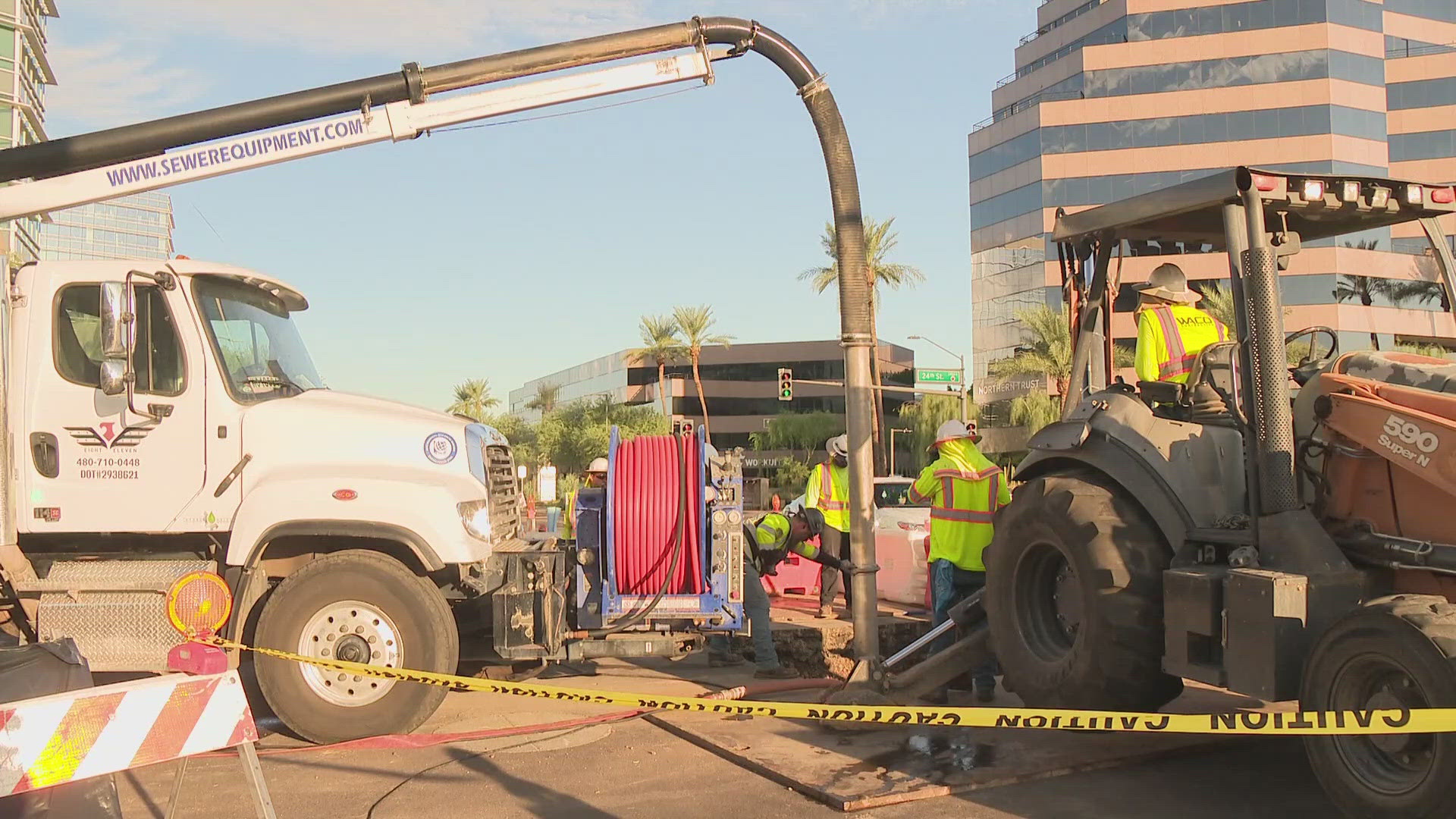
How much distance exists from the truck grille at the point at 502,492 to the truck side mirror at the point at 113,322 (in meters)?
2.23

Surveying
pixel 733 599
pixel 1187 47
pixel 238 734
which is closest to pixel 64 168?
pixel 733 599

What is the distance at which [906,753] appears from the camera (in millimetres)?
6242

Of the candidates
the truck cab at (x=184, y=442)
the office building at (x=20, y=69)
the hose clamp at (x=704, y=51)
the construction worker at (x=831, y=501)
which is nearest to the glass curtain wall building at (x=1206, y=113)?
the office building at (x=20, y=69)

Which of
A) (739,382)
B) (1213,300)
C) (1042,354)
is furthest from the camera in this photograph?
(739,382)

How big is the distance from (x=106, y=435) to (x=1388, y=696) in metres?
6.84

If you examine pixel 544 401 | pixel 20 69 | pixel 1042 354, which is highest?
pixel 20 69

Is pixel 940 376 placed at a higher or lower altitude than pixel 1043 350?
lower

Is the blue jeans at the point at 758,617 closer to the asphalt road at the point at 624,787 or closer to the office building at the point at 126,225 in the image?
the asphalt road at the point at 624,787

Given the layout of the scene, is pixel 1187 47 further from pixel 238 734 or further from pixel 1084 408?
pixel 238 734

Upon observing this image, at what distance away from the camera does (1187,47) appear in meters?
54.6

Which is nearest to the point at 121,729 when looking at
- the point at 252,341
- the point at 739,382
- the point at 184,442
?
the point at 184,442

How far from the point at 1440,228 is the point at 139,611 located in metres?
7.56

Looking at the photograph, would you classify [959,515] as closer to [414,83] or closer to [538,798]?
[538,798]

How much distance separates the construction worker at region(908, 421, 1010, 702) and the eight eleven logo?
535 centimetres
